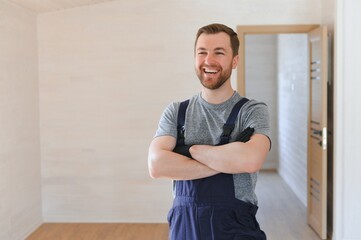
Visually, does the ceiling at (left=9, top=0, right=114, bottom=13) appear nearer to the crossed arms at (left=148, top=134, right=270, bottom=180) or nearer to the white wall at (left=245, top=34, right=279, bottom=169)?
the crossed arms at (left=148, top=134, right=270, bottom=180)

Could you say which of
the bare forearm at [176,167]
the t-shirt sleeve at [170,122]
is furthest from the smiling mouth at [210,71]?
the bare forearm at [176,167]

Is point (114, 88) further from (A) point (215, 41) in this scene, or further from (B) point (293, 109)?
(A) point (215, 41)

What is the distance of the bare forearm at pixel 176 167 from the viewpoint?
72.8 inches

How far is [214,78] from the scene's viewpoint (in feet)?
5.96

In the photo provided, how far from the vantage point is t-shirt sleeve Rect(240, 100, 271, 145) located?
6.11 feet

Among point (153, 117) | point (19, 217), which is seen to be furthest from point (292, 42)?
point (19, 217)

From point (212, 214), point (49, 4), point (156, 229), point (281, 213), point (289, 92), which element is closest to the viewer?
point (212, 214)

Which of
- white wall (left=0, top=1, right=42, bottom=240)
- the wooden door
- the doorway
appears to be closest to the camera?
white wall (left=0, top=1, right=42, bottom=240)

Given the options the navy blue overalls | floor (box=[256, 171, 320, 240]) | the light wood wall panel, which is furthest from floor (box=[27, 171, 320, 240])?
the navy blue overalls

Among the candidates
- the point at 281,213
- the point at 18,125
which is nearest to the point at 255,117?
the point at 18,125

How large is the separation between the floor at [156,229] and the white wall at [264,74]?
2.82 meters

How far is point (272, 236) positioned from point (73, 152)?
2440mm

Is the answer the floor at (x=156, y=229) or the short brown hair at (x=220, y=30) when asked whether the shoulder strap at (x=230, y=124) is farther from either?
the floor at (x=156, y=229)
